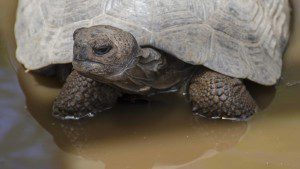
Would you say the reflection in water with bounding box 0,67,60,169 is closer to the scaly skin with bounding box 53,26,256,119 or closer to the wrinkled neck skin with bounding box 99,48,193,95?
the scaly skin with bounding box 53,26,256,119

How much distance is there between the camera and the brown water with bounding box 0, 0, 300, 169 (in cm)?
403

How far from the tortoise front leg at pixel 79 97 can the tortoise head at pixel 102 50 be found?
44 cm

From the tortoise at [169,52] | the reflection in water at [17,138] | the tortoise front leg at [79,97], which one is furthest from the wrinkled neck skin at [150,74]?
the reflection in water at [17,138]

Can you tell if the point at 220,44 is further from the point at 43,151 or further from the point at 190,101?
the point at 43,151

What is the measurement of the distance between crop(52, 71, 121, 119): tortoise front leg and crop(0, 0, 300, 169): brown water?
0.24 feet

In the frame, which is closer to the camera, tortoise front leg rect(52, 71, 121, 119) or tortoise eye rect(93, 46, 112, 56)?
tortoise eye rect(93, 46, 112, 56)

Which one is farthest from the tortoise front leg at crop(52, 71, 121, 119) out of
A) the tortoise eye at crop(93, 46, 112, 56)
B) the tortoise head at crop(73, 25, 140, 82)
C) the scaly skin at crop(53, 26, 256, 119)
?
the tortoise eye at crop(93, 46, 112, 56)

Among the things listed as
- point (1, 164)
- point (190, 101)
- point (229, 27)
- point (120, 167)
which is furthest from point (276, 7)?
point (1, 164)

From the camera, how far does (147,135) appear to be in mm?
4250

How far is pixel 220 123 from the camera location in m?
4.34

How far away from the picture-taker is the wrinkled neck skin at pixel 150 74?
3.98 m

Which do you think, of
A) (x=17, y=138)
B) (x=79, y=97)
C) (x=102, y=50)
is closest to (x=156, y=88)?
(x=79, y=97)

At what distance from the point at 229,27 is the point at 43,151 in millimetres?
1427

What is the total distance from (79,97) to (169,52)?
66 cm
